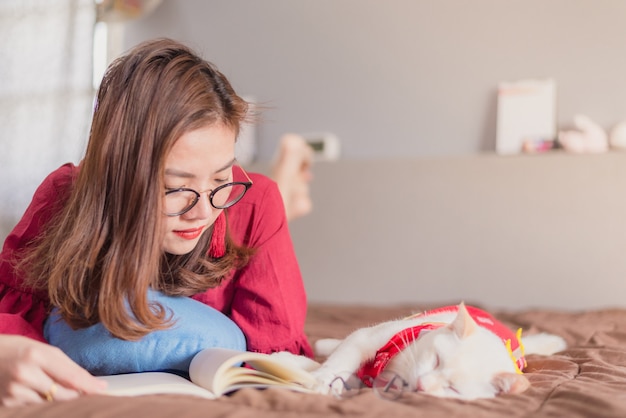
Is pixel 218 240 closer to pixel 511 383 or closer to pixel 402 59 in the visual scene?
pixel 511 383

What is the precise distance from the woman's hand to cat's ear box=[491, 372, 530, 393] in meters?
0.53

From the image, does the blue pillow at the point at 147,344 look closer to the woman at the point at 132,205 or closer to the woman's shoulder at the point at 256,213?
the woman at the point at 132,205

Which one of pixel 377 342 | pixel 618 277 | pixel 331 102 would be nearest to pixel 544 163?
pixel 618 277

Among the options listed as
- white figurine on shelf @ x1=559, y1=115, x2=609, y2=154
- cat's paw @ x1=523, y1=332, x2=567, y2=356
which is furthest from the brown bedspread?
white figurine on shelf @ x1=559, y1=115, x2=609, y2=154

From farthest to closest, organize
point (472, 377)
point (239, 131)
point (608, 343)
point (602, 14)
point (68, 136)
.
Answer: point (602, 14)
point (68, 136)
point (608, 343)
point (239, 131)
point (472, 377)

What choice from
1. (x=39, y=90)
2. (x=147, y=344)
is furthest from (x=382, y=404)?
(x=39, y=90)

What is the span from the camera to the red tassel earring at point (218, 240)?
47.3 inches

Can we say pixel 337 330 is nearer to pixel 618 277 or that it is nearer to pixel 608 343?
pixel 608 343

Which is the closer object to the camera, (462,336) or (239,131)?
(462,336)

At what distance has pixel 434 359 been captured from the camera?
102 cm

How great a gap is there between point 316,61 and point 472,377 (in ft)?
7.44

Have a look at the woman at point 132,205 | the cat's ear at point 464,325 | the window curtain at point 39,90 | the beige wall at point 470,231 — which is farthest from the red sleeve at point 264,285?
the beige wall at point 470,231

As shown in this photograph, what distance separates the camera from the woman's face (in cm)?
98

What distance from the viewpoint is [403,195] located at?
8.82 ft
